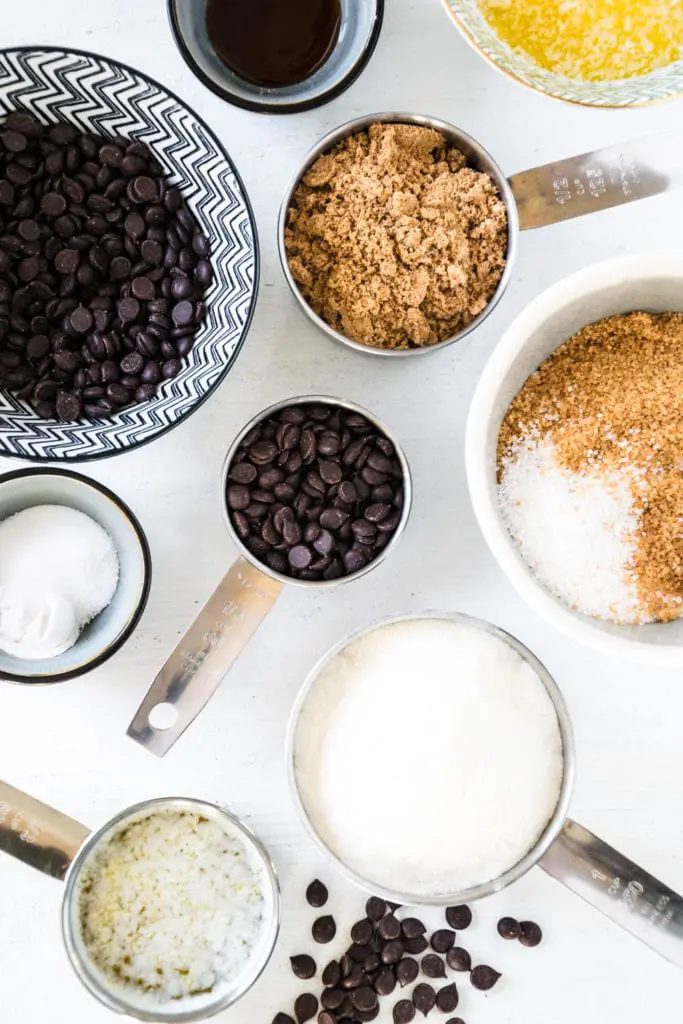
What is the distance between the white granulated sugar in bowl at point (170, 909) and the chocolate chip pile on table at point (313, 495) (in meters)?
0.39

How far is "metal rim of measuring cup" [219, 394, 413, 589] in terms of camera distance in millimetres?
1048

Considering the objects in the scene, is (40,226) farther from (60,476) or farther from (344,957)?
(344,957)

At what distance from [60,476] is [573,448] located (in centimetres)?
63

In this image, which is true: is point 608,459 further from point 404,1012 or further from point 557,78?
point 404,1012

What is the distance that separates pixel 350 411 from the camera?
1088 mm

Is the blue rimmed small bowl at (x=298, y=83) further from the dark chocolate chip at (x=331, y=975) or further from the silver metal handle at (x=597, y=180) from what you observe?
the dark chocolate chip at (x=331, y=975)

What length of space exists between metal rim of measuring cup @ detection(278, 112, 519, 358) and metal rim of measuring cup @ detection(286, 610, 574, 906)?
339 millimetres

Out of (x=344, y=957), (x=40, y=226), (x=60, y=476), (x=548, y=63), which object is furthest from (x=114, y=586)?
(x=548, y=63)

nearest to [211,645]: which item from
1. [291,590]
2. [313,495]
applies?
[291,590]

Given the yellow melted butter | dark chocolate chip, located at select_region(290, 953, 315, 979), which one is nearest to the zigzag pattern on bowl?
the yellow melted butter

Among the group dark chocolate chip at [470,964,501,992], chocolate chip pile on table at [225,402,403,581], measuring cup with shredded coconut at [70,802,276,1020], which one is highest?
chocolate chip pile on table at [225,402,403,581]

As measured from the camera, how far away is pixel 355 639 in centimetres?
109

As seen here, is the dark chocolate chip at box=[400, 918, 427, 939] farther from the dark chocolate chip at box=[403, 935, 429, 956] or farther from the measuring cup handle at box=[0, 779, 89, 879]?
the measuring cup handle at box=[0, 779, 89, 879]

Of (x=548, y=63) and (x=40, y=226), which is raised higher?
(x=40, y=226)
